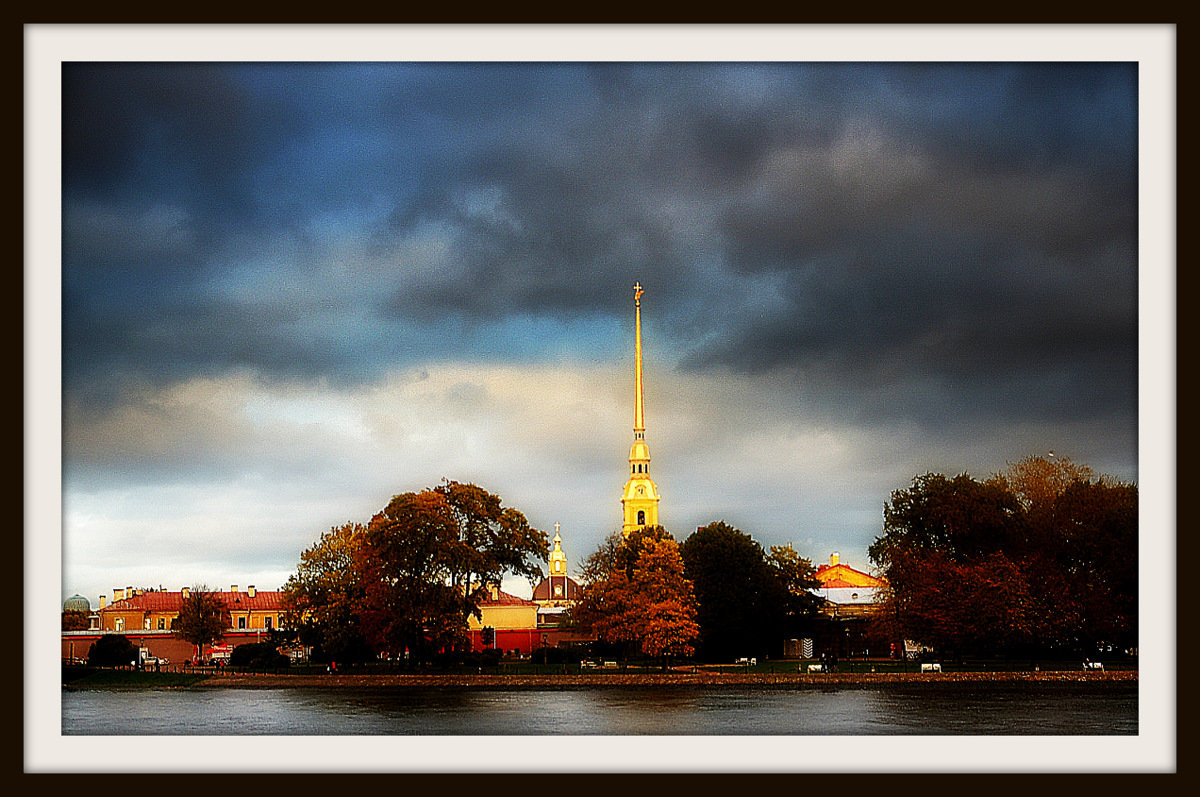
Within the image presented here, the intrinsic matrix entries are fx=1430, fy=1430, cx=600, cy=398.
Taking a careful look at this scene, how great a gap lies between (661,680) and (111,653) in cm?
1762

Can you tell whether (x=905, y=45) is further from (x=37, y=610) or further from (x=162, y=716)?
(x=162, y=716)

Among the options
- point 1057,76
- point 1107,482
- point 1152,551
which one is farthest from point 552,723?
point 1107,482

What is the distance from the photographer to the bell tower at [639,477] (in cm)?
5167

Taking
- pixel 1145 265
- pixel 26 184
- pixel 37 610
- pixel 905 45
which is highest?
pixel 905 45

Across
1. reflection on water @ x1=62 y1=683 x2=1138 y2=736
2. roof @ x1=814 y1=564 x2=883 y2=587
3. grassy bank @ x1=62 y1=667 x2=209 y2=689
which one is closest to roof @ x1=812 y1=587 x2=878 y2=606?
roof @ x1=814 y1=564 x2=883 y2=587

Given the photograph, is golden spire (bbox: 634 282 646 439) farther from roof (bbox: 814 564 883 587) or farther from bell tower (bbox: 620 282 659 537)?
roof (bbox: 814 564 883 587)

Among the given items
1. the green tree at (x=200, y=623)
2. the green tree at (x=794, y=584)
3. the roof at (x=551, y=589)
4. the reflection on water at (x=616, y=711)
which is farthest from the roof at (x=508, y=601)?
the reflection on water at (x=616, y=711)

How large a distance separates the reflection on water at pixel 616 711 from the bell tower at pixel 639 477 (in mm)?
14443

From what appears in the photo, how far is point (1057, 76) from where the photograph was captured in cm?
2731

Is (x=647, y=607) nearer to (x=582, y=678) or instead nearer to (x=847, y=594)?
(x=582, y=678)

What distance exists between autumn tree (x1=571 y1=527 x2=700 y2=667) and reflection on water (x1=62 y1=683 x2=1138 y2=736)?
4.66 metres

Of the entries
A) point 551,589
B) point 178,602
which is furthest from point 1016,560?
point 551,589

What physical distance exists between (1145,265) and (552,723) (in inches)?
494

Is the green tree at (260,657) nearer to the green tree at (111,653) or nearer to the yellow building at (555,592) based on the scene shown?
the green tree at (111,653)
